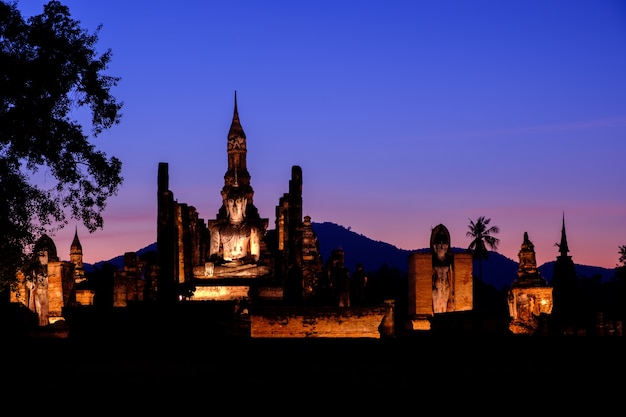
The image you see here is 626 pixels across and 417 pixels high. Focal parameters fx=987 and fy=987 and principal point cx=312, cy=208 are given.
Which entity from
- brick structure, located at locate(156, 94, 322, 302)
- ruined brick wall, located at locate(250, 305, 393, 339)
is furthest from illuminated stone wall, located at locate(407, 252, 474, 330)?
brick structure, located at locate(156, 94, 322, 302)

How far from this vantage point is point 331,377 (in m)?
13.5

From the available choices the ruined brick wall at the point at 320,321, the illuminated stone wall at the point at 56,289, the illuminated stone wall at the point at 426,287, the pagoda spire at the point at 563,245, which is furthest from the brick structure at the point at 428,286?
the pagoda spire at the point at 563,245

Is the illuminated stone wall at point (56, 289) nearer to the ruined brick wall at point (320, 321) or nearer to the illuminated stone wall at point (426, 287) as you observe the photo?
the ruined brick wall at point (320, 321)

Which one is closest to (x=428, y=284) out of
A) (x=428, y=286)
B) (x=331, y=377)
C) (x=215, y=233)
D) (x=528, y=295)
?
(x=428, y=286)

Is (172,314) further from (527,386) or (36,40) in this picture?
(527,386)

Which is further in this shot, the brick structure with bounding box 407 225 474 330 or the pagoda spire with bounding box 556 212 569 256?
the pagoda spire with bounding box 556 212 569 256

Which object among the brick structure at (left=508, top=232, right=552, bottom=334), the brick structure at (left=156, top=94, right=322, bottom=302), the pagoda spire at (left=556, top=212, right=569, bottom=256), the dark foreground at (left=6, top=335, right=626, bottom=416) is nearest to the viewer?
the dark foreground at (left=6, top=335, right=626, bottom=416)

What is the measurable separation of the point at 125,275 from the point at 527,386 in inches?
751

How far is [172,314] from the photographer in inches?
942

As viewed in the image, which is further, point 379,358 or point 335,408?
point 379,358

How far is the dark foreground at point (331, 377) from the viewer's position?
452 inches

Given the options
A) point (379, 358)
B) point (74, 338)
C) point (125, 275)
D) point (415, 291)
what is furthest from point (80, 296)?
point (379, 358)

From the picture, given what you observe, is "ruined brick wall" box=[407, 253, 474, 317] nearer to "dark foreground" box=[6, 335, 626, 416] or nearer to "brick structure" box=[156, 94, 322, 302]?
"dark foreground" box=[6, 335, 626, 416]

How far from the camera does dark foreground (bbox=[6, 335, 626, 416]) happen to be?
37.7 feet
